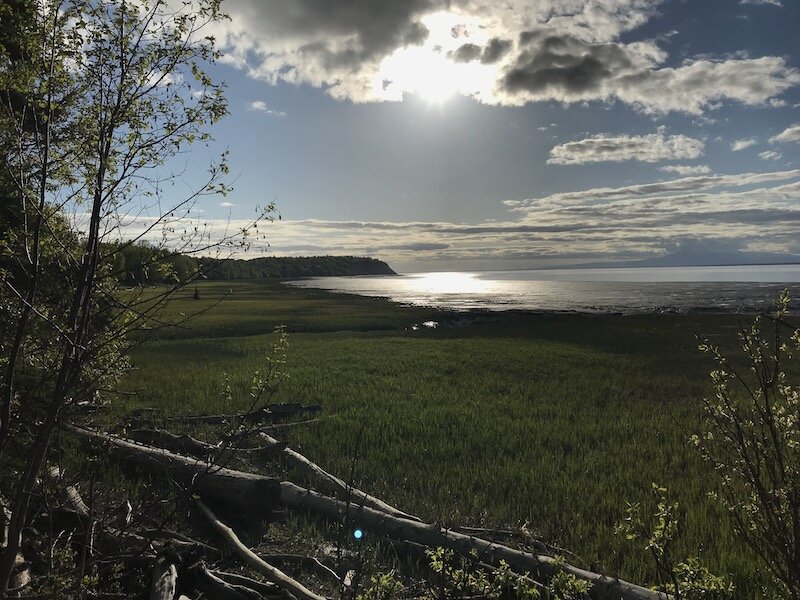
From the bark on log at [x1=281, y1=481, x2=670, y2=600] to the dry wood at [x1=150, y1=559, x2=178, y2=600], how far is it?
6.38 feet

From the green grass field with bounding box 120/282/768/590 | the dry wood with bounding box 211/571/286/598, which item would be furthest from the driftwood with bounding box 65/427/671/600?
the green grass field with bounding box 120/282/768/590

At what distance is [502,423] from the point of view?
14.1 metres

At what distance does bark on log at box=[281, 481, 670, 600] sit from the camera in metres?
5.62

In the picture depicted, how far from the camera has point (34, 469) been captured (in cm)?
378

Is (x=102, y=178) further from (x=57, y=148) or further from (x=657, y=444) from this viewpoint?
(x=657, y=444)

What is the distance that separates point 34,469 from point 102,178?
7.80 ft

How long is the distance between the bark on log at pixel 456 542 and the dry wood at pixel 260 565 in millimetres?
900

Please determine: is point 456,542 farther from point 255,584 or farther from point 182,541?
A: point 182,541

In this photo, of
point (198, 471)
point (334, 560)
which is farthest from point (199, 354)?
point (334, 560)

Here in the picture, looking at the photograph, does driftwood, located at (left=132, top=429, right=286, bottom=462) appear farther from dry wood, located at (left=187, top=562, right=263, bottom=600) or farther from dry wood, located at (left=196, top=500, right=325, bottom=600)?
dry wood, located at (left=187, top=562, right=263, bottom=600)

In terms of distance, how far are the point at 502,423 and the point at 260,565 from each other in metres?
9.57

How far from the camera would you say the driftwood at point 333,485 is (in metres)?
7.66

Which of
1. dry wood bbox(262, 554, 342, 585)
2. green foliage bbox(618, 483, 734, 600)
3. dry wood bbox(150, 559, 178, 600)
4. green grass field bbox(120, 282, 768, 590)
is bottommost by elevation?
green grass field bbox(120, 282, 768, 590)

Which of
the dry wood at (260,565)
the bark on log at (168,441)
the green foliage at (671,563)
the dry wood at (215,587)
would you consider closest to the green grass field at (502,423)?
the green foliage at (671,563)
